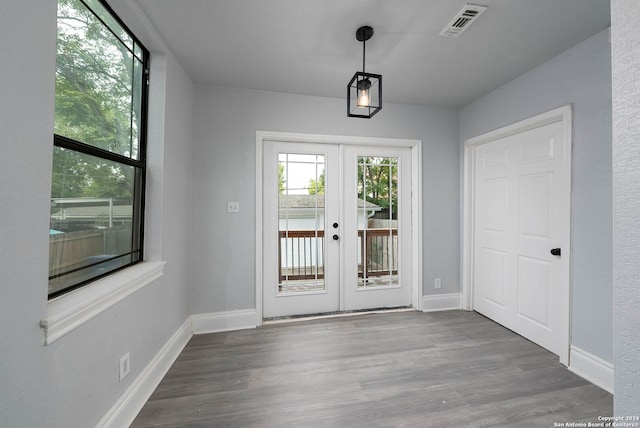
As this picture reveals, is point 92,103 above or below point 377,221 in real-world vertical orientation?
above

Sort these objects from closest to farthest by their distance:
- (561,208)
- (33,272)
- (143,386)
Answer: (33,272)
(143,386)
(561,208)

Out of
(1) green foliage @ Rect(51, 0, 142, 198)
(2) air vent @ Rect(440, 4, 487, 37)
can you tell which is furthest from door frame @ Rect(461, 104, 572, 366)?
(1) green foliage @ Rect(51, 0, 142, 198)

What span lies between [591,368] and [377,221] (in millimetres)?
2114

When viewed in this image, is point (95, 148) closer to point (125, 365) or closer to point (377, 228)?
point (125, 365)

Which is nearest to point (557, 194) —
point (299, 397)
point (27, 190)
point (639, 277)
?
point (639, 277)

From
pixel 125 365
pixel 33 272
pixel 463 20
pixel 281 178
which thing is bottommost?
pixel 125 365

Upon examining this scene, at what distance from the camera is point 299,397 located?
5.61 ft

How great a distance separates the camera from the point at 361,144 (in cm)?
310

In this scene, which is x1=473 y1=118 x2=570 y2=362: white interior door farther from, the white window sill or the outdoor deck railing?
the white window sill

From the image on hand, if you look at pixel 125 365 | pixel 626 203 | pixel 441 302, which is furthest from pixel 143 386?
pixel 441 302

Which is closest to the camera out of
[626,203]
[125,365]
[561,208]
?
[626,203]

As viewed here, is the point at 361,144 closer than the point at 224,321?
No

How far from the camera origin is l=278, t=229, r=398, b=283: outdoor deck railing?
2994mm

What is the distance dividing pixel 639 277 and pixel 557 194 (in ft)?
6.22
